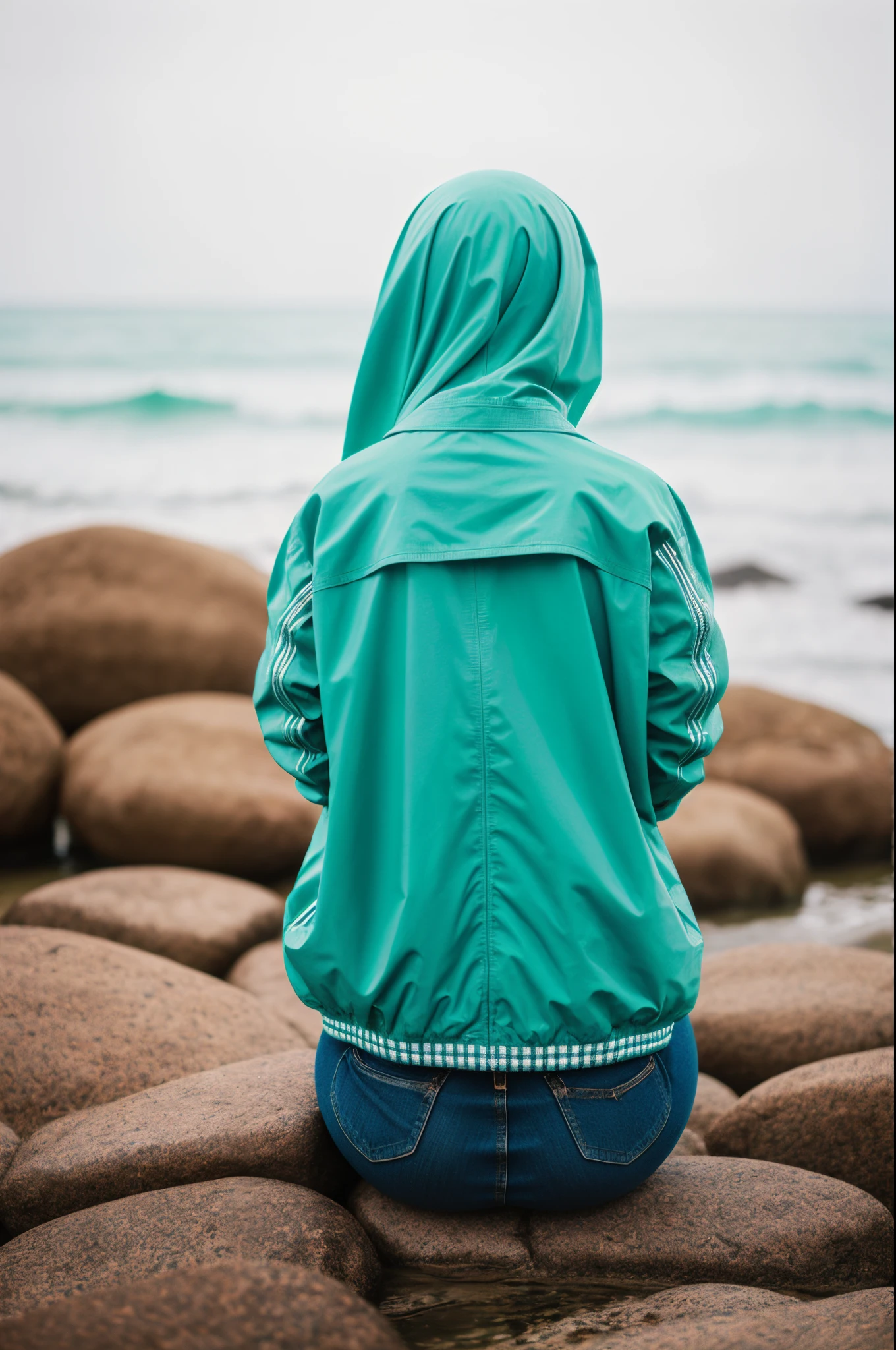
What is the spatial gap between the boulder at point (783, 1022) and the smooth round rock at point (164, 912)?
1.45 meters

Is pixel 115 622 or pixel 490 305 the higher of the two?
pixel 490 305

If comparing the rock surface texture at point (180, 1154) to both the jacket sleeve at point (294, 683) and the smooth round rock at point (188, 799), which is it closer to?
the jacket sleeve at point (294, 683)

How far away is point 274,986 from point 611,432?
12523 mm

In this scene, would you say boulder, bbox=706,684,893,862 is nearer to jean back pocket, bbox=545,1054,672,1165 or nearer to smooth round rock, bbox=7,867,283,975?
smooth round rock, bbox=7,867,283,975

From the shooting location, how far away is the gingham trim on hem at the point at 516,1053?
1.57 metres

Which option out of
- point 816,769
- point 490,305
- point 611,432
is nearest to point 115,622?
point 816,769

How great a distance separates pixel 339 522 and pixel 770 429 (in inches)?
551

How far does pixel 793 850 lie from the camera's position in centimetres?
537

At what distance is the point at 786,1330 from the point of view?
1.40 metres

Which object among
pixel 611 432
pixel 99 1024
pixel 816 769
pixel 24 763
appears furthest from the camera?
pixel 611 432

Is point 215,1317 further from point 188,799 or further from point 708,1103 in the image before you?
point 188,799

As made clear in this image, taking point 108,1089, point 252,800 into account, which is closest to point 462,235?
point 108,1089

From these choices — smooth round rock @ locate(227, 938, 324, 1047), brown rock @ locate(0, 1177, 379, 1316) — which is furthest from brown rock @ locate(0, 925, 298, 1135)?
brown rock @ locate(0, 1177, 379, 1316)

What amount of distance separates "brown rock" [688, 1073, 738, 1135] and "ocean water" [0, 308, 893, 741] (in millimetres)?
7402
